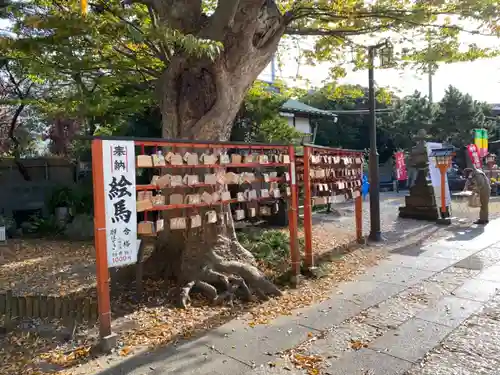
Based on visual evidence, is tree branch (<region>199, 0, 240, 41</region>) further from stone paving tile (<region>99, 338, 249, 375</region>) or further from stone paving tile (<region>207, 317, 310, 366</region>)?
stone paving tile (<region>99, 338, 249, 375</region>)

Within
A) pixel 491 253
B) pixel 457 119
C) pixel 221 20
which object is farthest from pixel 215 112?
pixel 457 119

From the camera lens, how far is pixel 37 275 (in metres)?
7.22

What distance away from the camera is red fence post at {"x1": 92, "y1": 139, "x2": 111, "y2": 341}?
3713 millimetres

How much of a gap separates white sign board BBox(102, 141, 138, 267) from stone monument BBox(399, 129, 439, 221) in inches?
411

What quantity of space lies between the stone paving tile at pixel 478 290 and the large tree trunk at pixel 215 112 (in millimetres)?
2613

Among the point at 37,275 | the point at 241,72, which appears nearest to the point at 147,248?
the point at 37,275

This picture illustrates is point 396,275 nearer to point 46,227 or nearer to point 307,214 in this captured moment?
point 307,214

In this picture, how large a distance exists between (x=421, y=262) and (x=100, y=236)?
5.93 metres

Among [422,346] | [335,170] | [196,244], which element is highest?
[335,170]

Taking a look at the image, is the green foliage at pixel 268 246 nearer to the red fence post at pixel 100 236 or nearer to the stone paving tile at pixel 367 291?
the stone paving tile at pixel 367 291

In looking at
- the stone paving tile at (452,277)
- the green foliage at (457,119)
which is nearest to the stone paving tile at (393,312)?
the stone paving tile at (452,277)

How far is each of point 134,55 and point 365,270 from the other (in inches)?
227

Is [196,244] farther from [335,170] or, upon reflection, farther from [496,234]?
[496,234]

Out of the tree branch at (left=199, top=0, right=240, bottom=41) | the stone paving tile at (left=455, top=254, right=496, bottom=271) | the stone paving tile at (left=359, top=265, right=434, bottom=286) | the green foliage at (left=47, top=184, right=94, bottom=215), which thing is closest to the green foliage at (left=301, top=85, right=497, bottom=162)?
the green foliage at (left=47, top=184, right=94, bottom=215)
